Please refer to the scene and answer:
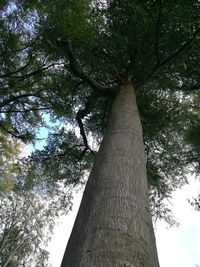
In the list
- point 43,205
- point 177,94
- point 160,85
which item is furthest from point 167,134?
point 43,205

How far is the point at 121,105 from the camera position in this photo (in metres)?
4.44

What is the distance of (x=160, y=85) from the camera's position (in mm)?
7395

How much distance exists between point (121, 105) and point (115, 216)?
101 inches

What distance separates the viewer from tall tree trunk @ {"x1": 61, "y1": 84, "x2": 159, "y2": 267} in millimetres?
1724

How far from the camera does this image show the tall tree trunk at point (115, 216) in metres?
1.72

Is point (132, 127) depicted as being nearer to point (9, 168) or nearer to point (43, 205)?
point (9, 168)

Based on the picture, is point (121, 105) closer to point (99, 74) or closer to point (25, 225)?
point (99, 74)

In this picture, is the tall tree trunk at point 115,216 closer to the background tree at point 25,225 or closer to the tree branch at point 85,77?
the tree branch at point 85,77

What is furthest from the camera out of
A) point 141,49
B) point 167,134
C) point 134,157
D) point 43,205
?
point 43,205

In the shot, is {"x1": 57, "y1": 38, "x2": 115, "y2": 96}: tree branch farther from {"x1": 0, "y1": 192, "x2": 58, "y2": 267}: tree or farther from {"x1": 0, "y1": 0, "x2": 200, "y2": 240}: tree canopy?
{"x1": 0, "y1": 192, "x2": 58, "y2": 267}: tree

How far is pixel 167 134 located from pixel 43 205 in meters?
9.23

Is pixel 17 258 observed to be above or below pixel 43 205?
below

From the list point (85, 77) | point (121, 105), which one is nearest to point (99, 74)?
point (85, 77)

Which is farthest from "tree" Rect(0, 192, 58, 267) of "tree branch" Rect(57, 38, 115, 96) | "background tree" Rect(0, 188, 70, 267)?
"tree branch" Rect(57, 38, 115, 96)
